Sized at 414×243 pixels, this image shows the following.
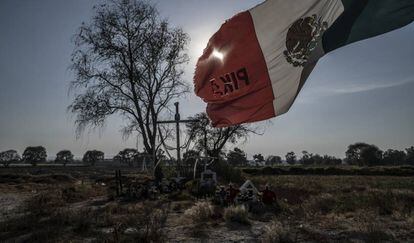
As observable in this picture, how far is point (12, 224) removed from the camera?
36.1ft

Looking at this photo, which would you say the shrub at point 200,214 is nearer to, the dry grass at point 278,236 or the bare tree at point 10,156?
the dry grass at point 278,236

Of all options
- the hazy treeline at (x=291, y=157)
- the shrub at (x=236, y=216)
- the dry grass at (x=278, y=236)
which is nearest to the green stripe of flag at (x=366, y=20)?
the dry grass at (x=278, y=236)

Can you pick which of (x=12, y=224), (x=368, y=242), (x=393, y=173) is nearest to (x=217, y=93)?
(x=368, y=242)

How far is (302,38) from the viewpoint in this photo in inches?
198

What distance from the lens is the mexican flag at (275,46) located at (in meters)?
4.18

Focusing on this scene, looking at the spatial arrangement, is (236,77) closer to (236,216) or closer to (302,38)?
(302,38)

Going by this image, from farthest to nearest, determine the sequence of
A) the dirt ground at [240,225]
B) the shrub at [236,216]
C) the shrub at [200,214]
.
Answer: the shrub at [200,214] < the shrub at [236,216] < the dirt ground at [240,225]

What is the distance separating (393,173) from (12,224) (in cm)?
4594

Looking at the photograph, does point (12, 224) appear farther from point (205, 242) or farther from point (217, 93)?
point (217, 93)

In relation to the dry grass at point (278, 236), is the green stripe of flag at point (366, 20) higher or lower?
higher

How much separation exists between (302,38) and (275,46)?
17.1 inches

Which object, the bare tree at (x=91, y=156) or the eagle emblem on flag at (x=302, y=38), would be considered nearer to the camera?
the eagle emblem on flag at (x=302, y=38)

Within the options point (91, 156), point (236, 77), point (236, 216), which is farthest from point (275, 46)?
point (91, 156)

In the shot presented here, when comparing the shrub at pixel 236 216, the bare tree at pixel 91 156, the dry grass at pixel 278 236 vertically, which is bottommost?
the dry grass at pixel 278 236
